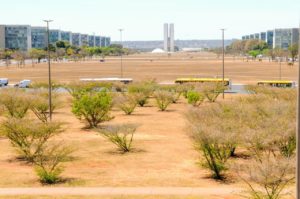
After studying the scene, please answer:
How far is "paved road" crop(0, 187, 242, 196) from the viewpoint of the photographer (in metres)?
25.3

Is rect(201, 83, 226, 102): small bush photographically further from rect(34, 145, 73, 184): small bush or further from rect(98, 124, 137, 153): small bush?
rect(34, 145, 73, 184): small bush

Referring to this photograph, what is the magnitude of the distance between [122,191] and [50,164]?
577 cm

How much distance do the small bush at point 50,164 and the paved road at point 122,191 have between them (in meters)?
1.32

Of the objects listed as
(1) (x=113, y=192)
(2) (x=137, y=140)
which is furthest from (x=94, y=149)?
(1) (x=113, y=192)

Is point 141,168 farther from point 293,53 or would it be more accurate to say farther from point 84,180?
point 293,53

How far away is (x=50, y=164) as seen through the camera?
29.5 meters

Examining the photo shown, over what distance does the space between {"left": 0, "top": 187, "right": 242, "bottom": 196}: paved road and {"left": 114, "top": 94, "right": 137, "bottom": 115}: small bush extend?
29.5m

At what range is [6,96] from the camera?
4941cm

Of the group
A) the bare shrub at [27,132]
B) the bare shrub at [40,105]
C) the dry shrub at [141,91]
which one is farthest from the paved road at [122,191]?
the dry shrub at [141,91]

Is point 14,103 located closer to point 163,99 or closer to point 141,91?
point 163,99

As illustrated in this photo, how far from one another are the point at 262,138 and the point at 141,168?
311 inches

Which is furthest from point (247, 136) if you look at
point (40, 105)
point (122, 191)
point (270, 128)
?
point (40, 105)

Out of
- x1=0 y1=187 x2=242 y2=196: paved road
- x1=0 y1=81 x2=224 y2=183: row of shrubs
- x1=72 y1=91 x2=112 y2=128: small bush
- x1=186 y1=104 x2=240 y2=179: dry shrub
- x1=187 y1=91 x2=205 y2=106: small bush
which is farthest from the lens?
x1=187 y1=91 x2=205 y2=106: small bush

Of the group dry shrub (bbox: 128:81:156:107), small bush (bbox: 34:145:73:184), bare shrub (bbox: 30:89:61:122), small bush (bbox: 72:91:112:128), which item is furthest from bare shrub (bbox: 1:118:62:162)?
dry shrub (bbox: 128:81:156:107)
